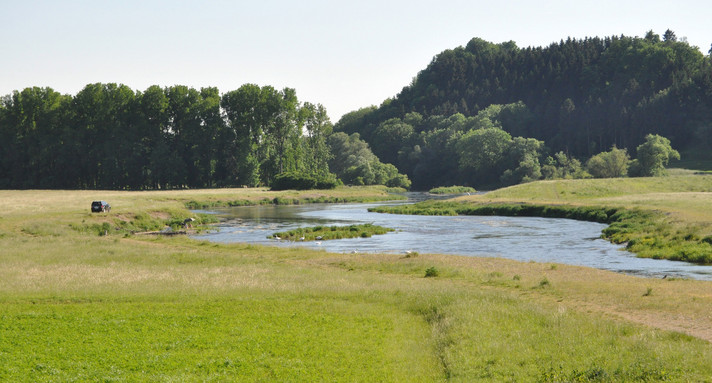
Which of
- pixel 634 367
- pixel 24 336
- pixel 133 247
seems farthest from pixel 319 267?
pixel 634 367

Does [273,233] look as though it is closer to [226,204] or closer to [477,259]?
[477,259]

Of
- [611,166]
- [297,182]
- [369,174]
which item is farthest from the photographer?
[369,174]

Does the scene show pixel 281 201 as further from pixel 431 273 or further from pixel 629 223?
pixel 431 273

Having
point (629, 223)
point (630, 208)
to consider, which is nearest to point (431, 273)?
point (629, 223)

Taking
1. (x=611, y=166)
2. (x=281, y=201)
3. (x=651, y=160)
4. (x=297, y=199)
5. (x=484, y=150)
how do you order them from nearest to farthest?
(x=281, y=201)
(x=651, y=160)
(x=297, y=199)
(x=611, y=166)
(x=484, y=150)

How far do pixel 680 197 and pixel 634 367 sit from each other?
71.7m

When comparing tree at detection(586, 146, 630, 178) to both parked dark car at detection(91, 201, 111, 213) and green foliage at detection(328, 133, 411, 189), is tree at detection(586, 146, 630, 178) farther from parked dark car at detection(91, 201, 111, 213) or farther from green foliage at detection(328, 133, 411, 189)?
parked dark car at detection(91, 201, 111, 213)

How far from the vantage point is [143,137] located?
15538 centimetres

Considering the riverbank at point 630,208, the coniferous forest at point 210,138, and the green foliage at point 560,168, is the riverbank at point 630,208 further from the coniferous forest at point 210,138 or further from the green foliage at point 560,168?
the green foliage at point 560,168

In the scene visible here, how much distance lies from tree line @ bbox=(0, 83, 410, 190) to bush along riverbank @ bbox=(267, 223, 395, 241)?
87.3 metres

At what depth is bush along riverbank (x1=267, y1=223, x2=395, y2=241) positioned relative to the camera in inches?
2349

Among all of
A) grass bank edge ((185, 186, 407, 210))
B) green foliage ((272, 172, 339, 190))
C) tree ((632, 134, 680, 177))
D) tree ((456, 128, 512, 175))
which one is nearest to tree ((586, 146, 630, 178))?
tree ((632, 134, 680, 177))

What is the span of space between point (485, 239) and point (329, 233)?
1547cm

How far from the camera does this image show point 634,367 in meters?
15.1
